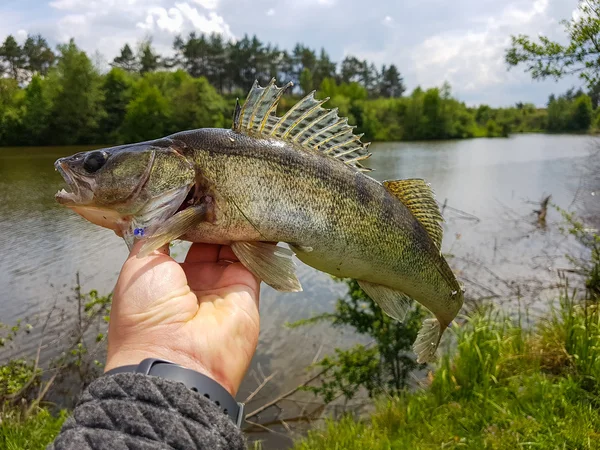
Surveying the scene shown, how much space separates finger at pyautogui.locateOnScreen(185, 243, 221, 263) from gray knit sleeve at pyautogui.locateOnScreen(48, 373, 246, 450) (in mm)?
1305

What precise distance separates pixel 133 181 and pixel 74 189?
1.12 feet

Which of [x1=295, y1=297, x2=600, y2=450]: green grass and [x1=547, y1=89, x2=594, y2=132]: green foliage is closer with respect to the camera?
[x1=295, y1=297, x2=600, y2=450]: green grass

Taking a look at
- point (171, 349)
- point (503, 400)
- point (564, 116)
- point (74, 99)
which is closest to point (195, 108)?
point (74, 99)

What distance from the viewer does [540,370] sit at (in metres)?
5.85

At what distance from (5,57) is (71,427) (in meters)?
81.8

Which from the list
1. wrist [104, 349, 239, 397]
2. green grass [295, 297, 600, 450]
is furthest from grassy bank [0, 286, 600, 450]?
wrist [104, 349, 239, 397]

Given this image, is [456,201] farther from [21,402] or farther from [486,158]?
[486,158]

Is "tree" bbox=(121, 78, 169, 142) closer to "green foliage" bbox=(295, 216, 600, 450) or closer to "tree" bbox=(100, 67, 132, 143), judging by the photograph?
"tree" bbox=(100, 67, 132, 143)

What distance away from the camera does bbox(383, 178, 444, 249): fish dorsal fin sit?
3041 millimetres

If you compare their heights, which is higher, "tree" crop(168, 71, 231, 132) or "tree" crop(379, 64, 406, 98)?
"tree" crop(379, 64, 406, 98)

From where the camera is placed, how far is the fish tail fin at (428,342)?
10.7 ft

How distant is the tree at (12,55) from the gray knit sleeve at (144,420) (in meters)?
78.1

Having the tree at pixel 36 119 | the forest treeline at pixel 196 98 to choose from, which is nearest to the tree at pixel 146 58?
the forest treeline at pixel 196 98

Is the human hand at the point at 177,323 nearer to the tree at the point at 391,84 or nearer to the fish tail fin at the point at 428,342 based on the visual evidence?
the fish tail fin at the point at 428,342
